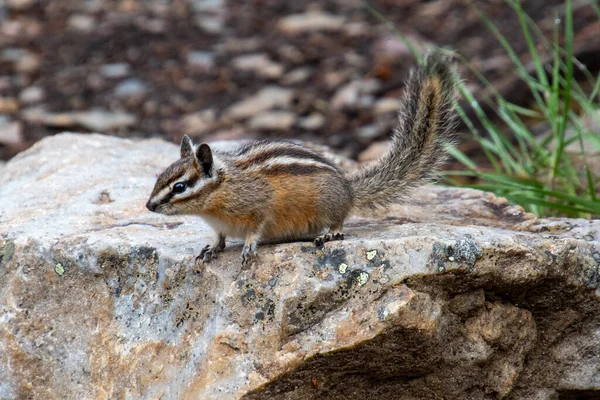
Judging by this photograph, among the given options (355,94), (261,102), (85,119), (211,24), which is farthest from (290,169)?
(211,24)

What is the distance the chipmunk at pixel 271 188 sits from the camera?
13.5 feet

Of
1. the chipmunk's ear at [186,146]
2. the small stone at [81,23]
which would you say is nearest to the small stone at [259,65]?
the small stone at [81,23]

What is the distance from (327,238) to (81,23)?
23.7 feet

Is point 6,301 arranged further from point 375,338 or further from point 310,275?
point 375,338

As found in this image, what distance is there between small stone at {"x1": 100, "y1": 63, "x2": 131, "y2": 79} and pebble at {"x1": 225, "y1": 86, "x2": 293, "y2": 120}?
1.34 metres

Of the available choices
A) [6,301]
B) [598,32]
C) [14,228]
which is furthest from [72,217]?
[598,32]

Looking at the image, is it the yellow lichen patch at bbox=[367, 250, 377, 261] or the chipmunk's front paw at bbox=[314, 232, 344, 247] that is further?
the chipmunk's front paw at bbox=[314, 232, 344, 247]

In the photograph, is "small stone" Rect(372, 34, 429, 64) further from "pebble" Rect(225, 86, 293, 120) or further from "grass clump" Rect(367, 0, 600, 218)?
"grass clump" Rect(367, 0, 600, 218)

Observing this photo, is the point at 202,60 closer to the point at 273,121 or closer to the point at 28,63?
the point at 273,121

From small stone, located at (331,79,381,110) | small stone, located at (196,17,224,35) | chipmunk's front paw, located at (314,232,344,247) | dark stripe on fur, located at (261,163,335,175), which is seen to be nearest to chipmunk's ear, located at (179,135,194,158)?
dark stripe on fur, located at (261,163,335,175)

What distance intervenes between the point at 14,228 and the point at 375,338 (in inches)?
75.0

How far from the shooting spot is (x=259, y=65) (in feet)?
31.8

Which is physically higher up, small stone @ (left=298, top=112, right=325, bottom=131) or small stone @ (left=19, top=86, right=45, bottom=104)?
small stone @ (left=19, top=86, right=45, bottom=104)

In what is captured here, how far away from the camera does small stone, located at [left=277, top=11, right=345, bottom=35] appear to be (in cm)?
1028
